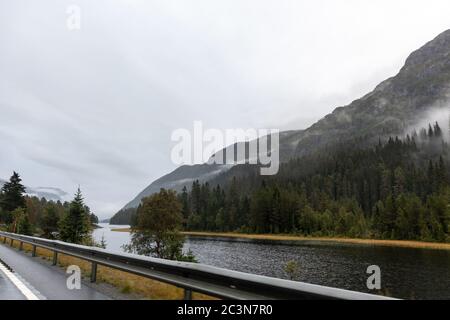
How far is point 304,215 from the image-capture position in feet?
396

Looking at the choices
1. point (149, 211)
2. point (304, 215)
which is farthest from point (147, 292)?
point (304, 215)

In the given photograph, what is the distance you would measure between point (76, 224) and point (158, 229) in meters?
10.5

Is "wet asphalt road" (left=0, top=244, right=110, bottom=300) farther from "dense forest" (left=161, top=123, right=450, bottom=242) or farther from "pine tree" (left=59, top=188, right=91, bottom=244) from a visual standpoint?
"dense forest" (left=161, top=123, right=450, bottom=242)

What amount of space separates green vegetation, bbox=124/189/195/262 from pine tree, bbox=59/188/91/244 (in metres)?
6.35

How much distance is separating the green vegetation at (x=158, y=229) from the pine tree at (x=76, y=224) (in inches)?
250

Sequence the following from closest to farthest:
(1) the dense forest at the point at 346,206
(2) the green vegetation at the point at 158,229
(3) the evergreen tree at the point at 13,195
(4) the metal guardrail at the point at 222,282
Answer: (4) the metal guardrail at the point at 222,282
(2) the green vegetation at the point at 158,229
(3) the evergreen tree at the point at 13,195
(1) the dense forest at the point at 346,206

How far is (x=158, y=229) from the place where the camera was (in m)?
51.4

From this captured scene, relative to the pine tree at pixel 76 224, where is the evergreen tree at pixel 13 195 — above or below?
above

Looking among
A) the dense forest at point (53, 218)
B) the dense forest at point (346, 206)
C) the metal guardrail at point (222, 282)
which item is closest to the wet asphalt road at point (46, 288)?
the metal guardrail at point (222, 282)

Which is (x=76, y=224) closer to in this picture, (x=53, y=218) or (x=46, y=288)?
(x=53, y=218)

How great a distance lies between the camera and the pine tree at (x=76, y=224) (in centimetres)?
4938

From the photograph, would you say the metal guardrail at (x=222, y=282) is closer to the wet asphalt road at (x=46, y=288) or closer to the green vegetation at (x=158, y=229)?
the wet asphalt road at (x=46, y=288)

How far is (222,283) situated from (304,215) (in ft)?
385
